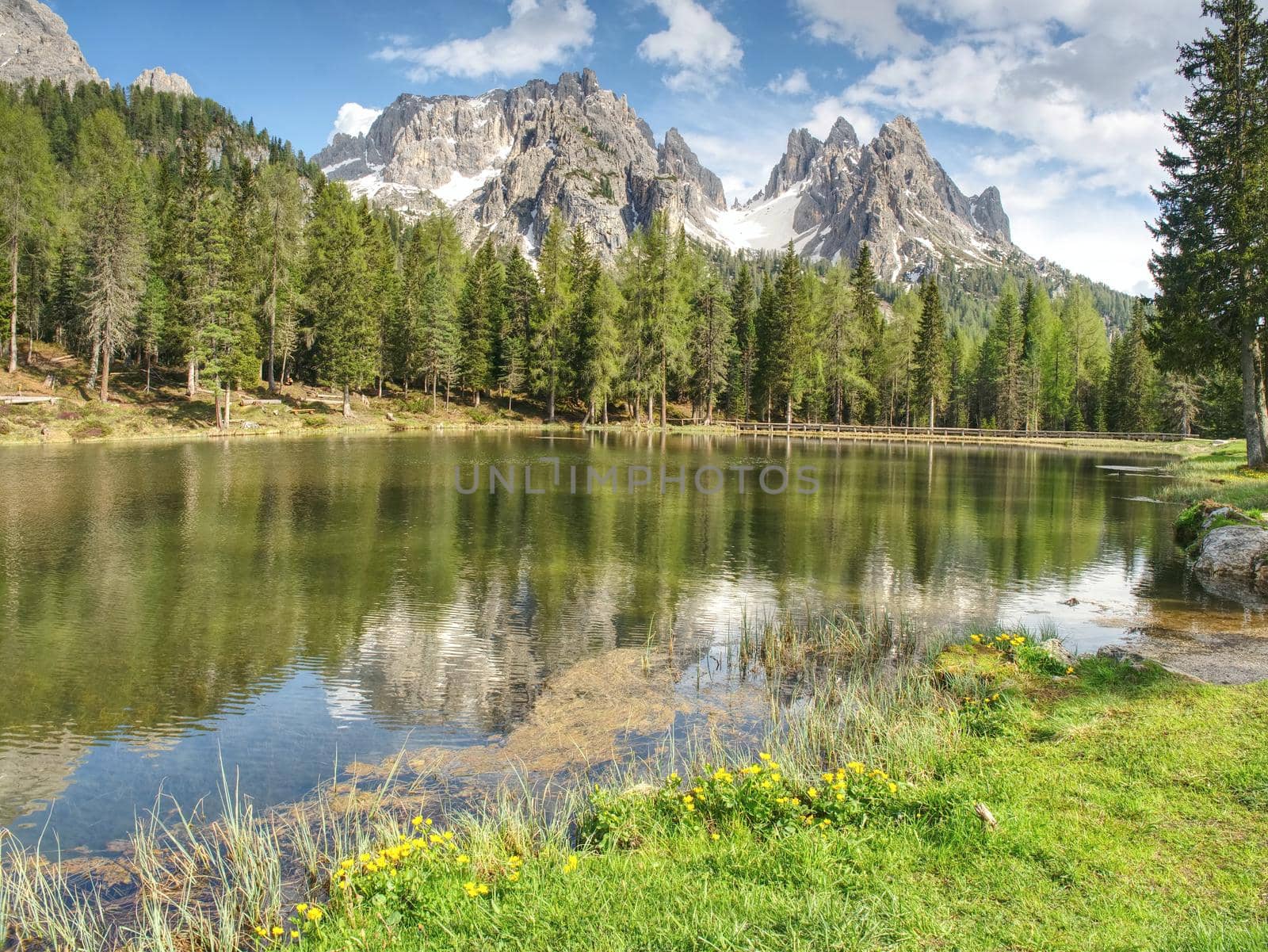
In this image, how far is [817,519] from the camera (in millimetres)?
29281

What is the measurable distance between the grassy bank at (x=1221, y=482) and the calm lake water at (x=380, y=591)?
6.14ft

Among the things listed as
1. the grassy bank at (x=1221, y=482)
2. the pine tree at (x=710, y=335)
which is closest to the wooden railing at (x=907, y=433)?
the pine tree at (x=710, y=335)

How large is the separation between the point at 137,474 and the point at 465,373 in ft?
173

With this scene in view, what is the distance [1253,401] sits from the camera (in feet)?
114

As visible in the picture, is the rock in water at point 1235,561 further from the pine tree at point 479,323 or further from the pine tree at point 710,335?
the pine tree at point 479,323

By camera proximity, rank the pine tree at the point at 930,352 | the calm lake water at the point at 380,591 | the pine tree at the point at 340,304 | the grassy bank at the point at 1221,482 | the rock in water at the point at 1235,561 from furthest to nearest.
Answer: the pine tree at the point at 930,352, the pine tree at the point at 340,304, the grassy bank at the point at 1221,482, the rock in water at the point at 1235,561, the calm lake water at the point at 380,591

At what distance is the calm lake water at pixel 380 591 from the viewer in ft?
33.3

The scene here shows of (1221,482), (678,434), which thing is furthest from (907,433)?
(1221,482)

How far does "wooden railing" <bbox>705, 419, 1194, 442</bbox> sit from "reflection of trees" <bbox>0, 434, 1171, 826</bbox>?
4700cm

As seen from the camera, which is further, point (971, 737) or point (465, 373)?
point (465, 373)

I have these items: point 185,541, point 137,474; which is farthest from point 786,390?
point 185,541

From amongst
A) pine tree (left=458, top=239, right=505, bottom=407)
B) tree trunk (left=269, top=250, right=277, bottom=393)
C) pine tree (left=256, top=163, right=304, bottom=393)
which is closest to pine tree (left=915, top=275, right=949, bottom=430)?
pine tree (left=458, top=239, right=505, bottom=407)

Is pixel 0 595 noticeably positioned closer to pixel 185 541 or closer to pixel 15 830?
pixel 185 541

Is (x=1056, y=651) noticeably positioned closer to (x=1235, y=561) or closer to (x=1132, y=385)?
(x=1235, y=561)
